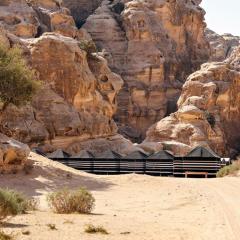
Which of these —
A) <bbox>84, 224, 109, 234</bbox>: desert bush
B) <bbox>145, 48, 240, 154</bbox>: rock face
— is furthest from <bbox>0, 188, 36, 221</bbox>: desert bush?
<bbox>145, 48, 240, 154</bbox>: rock face

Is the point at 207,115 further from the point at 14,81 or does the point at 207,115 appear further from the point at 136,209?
the point at 136,209

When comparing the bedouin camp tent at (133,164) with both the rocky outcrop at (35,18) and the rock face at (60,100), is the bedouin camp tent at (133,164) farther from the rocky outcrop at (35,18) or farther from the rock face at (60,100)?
the rocky outcrop at (35,18)

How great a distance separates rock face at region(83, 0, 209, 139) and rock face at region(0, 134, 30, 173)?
4337 cm

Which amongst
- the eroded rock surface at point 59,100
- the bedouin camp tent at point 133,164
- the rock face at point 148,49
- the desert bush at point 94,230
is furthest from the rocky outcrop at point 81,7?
the desert bush at point 94,230

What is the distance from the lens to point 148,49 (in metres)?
75.1

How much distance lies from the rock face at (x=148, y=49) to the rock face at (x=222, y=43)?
15.8 m

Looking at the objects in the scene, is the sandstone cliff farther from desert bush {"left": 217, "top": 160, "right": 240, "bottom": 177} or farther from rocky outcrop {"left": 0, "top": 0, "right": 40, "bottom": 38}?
desert bush {"left": 217, "top": 160, "right": 240, "bottom": 177}

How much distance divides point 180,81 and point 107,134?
104ft

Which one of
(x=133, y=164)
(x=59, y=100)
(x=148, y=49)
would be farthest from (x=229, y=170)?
(x=148, y=49)

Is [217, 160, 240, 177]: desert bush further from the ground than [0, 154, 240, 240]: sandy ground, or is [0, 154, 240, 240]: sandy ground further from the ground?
[0, 154, 240, 240]: sandy ground

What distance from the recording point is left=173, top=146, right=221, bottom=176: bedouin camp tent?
112 feet

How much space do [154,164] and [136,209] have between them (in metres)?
18.0

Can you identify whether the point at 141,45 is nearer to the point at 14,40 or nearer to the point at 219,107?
the point at 219,107

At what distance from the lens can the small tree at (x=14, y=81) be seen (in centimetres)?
2741
